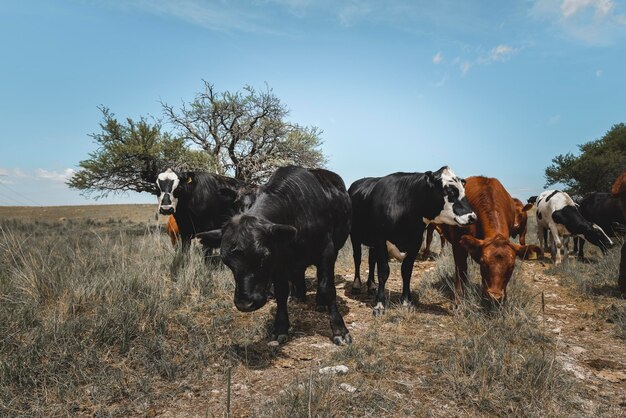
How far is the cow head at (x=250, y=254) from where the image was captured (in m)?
3.35

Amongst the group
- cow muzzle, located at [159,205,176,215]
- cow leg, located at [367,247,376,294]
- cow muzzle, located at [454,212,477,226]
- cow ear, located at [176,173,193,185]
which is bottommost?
cow leg, located at [367,247,376,294]

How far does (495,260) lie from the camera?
4.85 m

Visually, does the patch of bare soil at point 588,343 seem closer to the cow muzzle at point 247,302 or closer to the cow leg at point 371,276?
the cow leg at point 371,276

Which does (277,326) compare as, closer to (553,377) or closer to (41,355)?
(41,355)

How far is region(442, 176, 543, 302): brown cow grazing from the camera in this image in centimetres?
485

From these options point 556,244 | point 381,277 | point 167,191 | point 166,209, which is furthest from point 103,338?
point 556,244

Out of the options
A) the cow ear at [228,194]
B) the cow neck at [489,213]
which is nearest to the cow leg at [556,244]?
the cow neck at [489,213]

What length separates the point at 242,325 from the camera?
4.74 meters

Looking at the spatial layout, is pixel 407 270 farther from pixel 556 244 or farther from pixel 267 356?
pixel 556 244

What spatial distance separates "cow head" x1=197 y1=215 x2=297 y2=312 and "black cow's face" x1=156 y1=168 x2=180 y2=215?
16.4 ft

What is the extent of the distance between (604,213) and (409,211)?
984 centimetres

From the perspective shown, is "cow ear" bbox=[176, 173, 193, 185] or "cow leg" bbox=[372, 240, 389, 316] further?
"cow ear" bbox=[176, 173, 193, 185]

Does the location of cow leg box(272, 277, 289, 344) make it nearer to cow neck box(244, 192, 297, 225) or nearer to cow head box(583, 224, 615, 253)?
cow neck box(244, 192, 297, 225)

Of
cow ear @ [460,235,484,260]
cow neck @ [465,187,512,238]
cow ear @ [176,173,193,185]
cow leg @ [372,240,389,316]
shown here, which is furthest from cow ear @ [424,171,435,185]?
cow ear @ [176,173,193,185]
